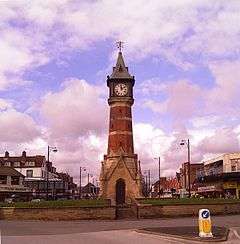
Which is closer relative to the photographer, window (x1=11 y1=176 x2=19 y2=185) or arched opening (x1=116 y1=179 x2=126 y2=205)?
arched opening (x1=116 y1=179 x2=126 y2=205)

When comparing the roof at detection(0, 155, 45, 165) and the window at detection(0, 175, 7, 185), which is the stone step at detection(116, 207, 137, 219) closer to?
the window at detection(0, 175, 7, 185)

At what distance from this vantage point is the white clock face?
209 ft

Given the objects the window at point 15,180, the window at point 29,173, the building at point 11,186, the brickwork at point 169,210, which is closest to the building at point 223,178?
the brickwork at point 169,210

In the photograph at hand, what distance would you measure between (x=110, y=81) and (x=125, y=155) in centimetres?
979

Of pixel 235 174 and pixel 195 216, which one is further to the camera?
Result: pixel 235 174

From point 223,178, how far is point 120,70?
68.4 ft

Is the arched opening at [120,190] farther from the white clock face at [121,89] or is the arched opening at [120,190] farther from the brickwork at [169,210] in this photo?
the brickwork at [169,210]

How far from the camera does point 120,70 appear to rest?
216 ft

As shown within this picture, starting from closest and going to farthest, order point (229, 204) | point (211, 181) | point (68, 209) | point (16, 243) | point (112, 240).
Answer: point (16, 243)
point (112, 240)
point (68, 209)
point (229, 204)
point (211, 181)

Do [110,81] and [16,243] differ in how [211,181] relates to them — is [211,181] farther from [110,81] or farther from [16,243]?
[16,243]

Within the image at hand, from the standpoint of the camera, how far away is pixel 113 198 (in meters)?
61.0

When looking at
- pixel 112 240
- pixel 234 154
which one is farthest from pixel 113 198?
pixel 112 240

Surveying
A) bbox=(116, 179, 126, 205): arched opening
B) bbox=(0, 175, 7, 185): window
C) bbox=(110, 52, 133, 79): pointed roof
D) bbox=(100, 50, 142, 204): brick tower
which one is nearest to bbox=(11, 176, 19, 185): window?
bbox=(0, 175, 7, 185): window

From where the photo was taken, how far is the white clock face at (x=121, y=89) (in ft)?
209
